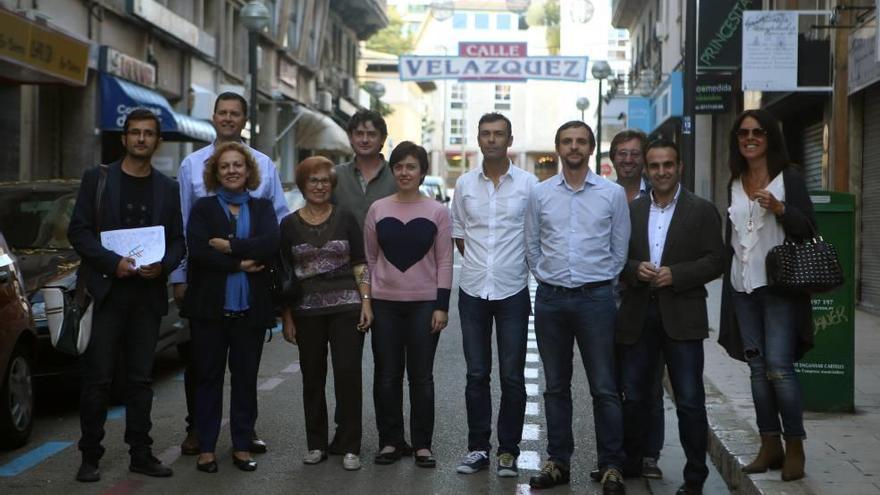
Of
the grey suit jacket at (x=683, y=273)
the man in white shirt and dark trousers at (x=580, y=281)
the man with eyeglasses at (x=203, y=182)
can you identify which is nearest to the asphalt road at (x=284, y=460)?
the man with eyeglasses at (x=203, y=182)

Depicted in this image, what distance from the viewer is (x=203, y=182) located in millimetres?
7594

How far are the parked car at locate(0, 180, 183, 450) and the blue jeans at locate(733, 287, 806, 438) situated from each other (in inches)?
174

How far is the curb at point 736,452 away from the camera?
6.46 meters

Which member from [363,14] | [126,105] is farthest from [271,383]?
[363,14]

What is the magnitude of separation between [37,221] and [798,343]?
6.57 m

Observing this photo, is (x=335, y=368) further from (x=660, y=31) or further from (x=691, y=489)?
(x=660, y=31)

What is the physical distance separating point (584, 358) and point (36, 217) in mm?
5618

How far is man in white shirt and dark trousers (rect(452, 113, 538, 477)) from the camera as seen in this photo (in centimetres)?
729

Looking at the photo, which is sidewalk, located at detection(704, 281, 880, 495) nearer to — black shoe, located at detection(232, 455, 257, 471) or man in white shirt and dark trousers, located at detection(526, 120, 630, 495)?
man in white shirt and dark trousers, located at detection(526, 120, 630, 495)

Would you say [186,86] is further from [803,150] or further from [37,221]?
[37,221]

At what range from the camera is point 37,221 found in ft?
35.2

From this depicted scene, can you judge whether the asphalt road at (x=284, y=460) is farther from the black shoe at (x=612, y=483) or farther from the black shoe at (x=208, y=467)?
A: the black shoe at (x=612, y=483)

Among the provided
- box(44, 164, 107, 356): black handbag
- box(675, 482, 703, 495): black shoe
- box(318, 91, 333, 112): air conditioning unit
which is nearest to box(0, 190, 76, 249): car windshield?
box(44, 164, 107, 356): black handbag

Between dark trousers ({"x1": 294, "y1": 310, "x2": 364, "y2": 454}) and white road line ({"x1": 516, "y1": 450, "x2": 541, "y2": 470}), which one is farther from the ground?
dark trousers ({"x1": 294, "y1": 310, "x2": 364, "y2": 454})
